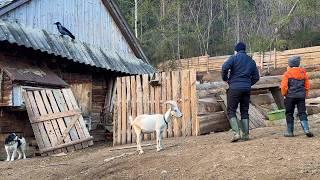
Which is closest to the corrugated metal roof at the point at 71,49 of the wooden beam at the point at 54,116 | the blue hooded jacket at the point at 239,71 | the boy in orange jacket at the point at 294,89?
the wooden beam at the point at 54,116

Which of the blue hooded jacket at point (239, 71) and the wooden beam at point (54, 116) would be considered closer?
the blue hooded jacket at point (239, 71)

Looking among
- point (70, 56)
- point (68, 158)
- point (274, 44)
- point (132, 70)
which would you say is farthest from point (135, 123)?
point (274, 44)

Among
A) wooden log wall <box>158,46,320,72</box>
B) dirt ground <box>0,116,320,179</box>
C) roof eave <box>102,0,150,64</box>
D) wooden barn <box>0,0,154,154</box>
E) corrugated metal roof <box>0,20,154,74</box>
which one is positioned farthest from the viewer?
wooden log wall <box>158,46,320,72</box>

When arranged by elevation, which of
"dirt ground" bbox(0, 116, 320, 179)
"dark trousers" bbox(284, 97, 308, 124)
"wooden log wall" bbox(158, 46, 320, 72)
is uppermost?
"wooden log wall" bbox(158, 46, 320, 72)

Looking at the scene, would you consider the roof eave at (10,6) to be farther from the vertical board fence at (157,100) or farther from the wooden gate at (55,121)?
the vertical board fence at (157,100)

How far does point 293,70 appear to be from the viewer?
9297mm

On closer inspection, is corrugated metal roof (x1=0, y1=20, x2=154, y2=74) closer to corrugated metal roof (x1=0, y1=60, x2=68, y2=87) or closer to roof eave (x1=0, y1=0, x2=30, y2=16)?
roof eave (x1=0, y1=0, x2=30, y2=16)

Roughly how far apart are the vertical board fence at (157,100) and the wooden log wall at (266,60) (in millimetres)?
21296

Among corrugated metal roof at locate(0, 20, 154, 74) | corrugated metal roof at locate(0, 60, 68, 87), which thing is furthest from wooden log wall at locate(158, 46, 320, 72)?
corrugated metal roof at locate(0, 60, 68, 87)

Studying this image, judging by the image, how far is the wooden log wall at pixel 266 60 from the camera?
35.3 meters

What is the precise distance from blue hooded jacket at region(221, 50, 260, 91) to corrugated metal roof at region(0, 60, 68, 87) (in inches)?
248

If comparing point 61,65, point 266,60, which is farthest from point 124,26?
point 266,60

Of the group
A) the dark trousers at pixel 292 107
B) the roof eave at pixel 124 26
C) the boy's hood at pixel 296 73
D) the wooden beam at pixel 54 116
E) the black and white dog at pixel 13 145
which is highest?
the roof eave at pixel 124 26

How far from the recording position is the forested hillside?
38.4m
